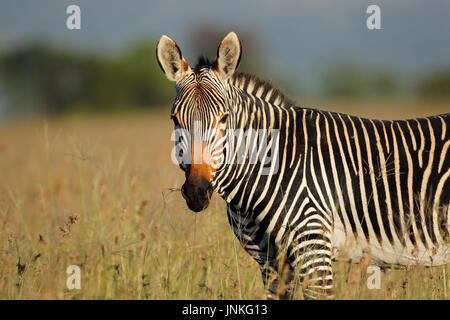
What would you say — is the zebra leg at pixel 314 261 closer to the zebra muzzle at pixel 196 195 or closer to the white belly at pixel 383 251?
the white belly at pixel 383 251

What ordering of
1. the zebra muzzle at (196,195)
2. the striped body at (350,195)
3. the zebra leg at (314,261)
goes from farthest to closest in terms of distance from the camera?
1. the striped body at (350,195)
2. the zebra leg at (314,261)
3. the zebra muzzle at (196,195)

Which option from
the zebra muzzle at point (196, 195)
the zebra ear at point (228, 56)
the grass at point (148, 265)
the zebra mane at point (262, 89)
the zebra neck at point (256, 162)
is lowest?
the grass at point (148, 265)

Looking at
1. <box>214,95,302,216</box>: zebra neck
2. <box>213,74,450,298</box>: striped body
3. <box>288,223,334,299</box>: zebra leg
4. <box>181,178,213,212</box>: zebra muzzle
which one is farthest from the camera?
<box>214,95,302,216</box>: zebra neck

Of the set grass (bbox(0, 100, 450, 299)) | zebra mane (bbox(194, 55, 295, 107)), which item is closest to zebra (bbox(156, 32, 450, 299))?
zebra mane (bbox(194, 55, 295, 107))

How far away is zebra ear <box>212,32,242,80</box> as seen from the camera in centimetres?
509

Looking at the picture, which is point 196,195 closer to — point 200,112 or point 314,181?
point 200,112

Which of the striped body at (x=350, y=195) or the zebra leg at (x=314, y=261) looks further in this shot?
the striped body at (x=350, y=195)

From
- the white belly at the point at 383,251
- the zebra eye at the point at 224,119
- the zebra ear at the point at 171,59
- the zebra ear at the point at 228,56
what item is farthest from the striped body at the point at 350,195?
the zebra ear at the point at 171,59

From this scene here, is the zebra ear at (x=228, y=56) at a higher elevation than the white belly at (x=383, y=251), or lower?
higher

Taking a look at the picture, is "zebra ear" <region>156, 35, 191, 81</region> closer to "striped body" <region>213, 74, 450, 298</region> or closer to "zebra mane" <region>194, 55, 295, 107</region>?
"zebra mane" <region>194, 55, 295, 107</region>

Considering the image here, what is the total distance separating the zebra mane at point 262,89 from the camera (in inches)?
222

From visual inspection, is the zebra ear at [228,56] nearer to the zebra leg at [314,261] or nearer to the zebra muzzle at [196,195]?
the zebra muzzle at [196,195]

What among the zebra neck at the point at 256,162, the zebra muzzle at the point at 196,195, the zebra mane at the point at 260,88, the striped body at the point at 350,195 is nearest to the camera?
the zebra muzzle at the point at 196,195

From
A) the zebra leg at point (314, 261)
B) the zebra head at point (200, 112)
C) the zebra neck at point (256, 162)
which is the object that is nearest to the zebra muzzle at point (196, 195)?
the zebra head at point (200, 112)
